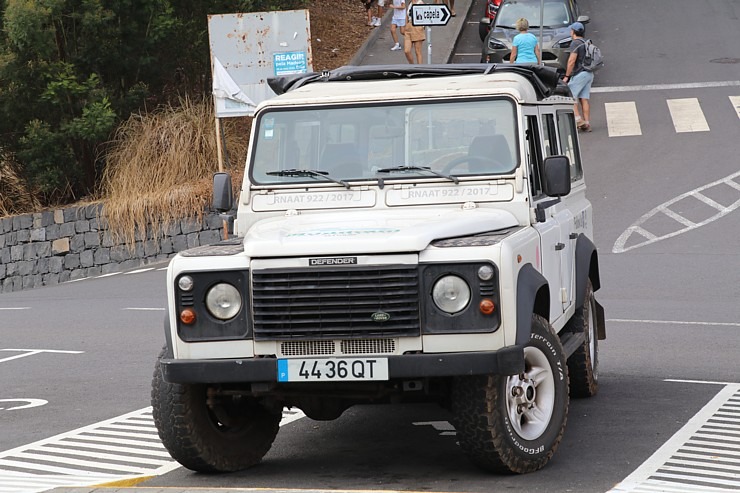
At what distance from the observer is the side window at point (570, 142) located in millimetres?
9555

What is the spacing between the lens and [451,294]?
6863 millimetres

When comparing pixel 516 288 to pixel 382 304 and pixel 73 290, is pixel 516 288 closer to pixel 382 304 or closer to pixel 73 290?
pixel 382 304

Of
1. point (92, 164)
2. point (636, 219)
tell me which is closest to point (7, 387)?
point (636, 219)

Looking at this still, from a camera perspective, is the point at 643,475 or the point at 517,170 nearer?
the point at 643,475

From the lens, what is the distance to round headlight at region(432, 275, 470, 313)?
6.84 m

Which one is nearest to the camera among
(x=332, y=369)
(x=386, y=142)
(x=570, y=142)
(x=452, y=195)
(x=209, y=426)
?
(x=332, y=369)

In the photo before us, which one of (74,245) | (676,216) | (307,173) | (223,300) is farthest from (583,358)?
(74,245)

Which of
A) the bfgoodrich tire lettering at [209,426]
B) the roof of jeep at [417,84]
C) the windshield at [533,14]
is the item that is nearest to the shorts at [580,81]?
the windshield at [533,14]

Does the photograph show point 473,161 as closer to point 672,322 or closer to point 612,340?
point 612,340

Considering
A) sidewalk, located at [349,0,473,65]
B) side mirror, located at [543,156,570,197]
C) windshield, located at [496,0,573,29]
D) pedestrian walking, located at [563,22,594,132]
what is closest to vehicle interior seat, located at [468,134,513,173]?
side mirror, located at [543,156,570,197]

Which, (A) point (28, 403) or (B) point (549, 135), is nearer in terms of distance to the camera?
(B) point (549, 135)

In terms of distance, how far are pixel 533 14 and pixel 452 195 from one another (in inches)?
852

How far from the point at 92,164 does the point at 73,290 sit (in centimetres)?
476

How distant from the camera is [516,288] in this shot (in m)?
6.89
